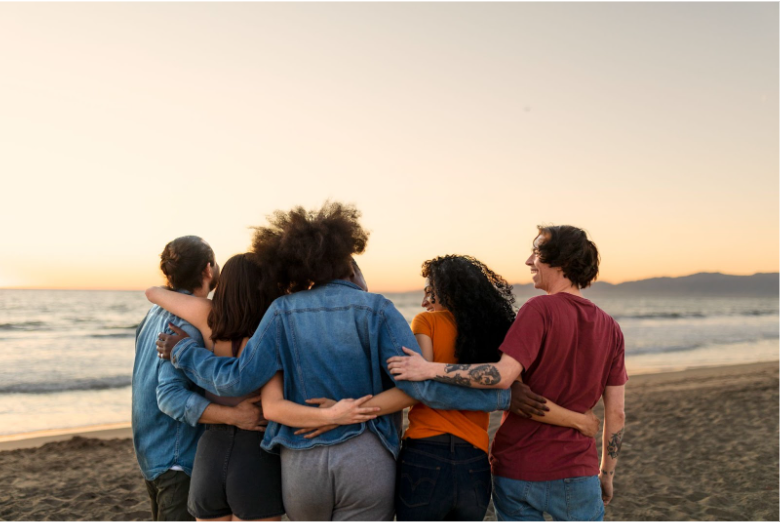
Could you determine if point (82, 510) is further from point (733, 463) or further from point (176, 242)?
point (733, 463)

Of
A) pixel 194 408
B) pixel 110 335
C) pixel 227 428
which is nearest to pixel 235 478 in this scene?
pixel 227 428

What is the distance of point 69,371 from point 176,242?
1207 centimetres

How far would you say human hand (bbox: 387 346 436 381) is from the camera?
2.02 m

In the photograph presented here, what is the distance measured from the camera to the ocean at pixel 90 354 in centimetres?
892

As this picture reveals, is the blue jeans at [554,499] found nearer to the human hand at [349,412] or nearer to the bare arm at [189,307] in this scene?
the human hand at [349,412]

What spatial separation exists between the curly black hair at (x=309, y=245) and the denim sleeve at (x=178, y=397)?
56 centimetres

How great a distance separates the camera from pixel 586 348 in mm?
2260

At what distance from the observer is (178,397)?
2.28 metres

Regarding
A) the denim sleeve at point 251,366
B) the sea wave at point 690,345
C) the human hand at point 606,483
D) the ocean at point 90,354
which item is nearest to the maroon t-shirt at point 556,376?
the human hand at point 606,483

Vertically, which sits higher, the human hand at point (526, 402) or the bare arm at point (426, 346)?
the bare arm at point (426, 346)

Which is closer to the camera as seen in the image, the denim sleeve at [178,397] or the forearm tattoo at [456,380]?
the forearm tattoo at [456,380]

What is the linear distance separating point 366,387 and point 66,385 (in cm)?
1073

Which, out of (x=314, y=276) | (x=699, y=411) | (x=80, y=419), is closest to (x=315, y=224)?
(x=314, y=276)

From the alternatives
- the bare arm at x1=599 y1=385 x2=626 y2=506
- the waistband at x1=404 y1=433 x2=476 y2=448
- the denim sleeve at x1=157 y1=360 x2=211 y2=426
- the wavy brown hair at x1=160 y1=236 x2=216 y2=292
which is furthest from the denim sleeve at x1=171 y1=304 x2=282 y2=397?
the bare arm at x1=599 y1=385 x2=626 y2=506
